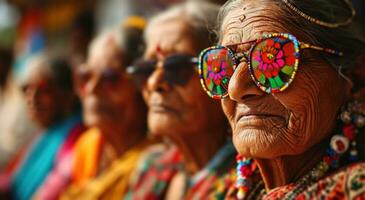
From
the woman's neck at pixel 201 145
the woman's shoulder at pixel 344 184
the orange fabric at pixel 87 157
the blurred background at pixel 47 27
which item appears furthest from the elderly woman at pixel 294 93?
the orange fabric at pixel 87 157

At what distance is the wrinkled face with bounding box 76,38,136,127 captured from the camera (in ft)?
9.29

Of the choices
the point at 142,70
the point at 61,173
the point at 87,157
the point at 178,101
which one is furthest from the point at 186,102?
the point at 61,173

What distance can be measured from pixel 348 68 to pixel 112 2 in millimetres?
3478

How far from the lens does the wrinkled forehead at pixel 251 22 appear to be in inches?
59.2

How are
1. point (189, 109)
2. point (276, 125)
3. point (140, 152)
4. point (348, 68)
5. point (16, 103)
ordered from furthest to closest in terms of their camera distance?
1. point (16, 103)
2. point (140, 152)
3. point (189, 109)
4. point (348, 68)
5. point (276, 125)

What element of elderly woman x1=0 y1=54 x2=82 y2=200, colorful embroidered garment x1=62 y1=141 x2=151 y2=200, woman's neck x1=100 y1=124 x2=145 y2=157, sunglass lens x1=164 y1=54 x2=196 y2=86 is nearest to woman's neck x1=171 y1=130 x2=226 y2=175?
sunglass lens x1=164 y1=54 x2=196 y2=86

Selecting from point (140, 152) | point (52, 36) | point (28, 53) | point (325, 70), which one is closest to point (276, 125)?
point (325, 70)

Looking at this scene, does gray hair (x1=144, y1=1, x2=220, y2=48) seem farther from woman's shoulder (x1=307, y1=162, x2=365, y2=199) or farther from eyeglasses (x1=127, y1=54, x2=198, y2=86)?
woman's shoulder (x1=307, y1=162, x2=365, y2=199)

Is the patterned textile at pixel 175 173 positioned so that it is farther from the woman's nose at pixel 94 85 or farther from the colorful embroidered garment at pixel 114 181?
the woman's nose at pixel 94 85

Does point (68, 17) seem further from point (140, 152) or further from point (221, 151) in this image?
point (221, 151)

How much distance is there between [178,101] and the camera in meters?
2.21

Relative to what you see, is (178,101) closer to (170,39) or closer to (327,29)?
(170,39)

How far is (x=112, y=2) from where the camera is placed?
482cm

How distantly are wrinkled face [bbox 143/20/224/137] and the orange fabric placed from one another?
0.94 metres
